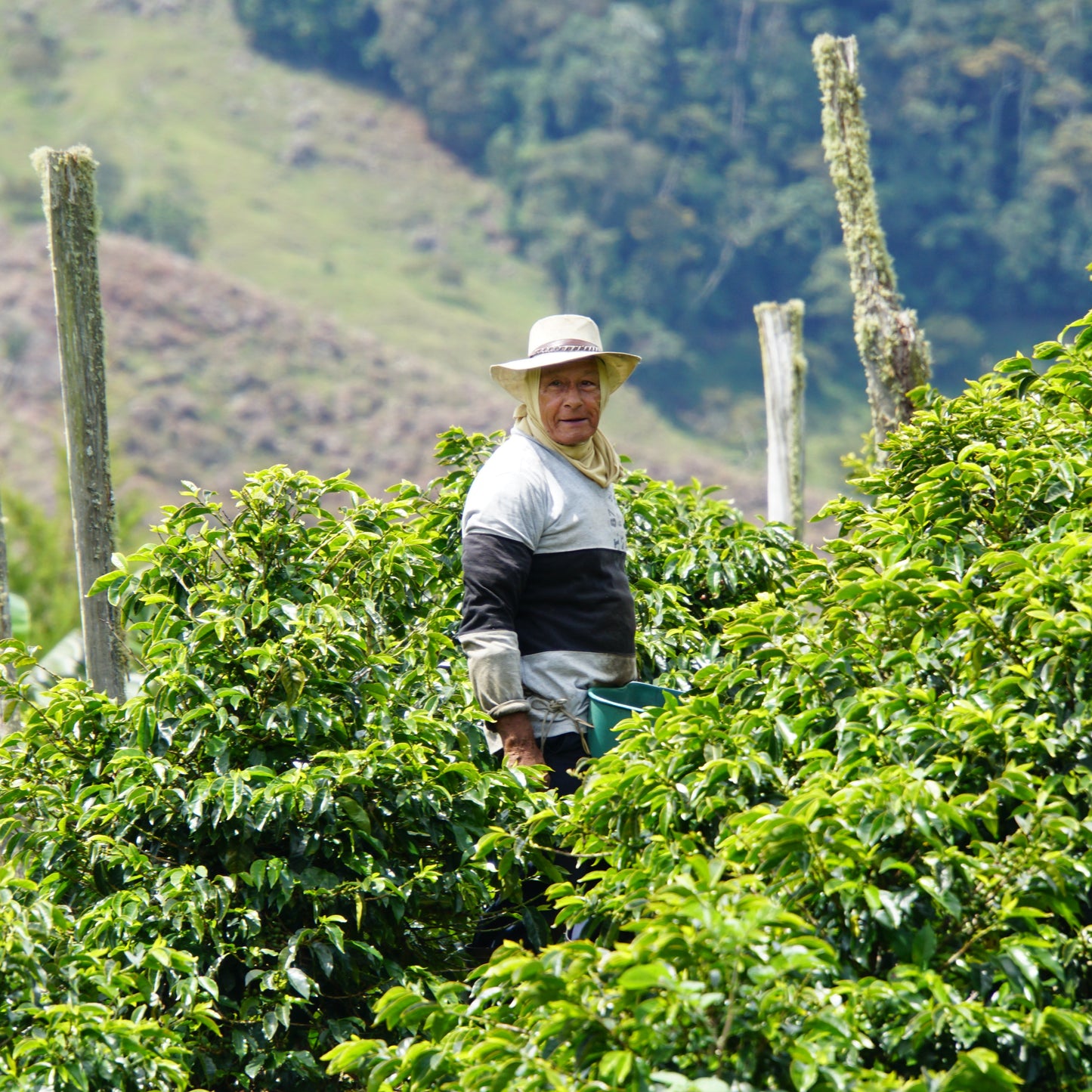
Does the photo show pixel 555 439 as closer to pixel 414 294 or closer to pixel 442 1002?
pixel 442 1002

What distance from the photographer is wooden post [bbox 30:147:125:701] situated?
16.6 feet

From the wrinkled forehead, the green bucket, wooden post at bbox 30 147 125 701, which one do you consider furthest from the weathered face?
wooden post at bbox 30 147 125 701

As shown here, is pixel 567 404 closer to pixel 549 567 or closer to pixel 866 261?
pixel 549 567

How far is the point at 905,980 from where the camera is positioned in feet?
7.59

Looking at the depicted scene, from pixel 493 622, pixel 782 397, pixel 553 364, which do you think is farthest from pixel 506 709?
pixel 782 397

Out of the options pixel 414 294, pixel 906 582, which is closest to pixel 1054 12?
pixel 414 294

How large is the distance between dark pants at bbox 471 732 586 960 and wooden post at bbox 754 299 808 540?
4.57 metres

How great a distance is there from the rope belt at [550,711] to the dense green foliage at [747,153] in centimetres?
5991

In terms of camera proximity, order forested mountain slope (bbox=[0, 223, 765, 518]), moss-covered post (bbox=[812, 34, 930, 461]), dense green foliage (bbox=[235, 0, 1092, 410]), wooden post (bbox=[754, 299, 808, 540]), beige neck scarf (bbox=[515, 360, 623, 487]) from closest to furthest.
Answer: beige neck scarf (bbox=[515, 360, 623, 487]), moss-covered post (bbox=[812, 34, 930, 461]), wooden post (bbox=[754, 299, 808, 540]), forested mountain slope (bbox=[0, 223, 765, 518]), dense green foliage (bbox=[235, 0, 1092, 410])

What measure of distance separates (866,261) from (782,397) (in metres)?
1.25

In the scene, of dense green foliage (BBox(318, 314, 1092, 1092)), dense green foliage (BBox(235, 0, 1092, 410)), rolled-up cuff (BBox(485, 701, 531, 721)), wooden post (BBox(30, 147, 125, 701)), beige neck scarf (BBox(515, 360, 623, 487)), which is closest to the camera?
dense green foliage (BBox(318, 314, 1092, 1092))

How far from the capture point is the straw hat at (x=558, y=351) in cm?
388

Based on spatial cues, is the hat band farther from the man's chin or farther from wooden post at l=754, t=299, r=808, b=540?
wooden post at l=754, t=299, r=808, b=540

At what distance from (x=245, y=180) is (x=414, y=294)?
11.2 meters
